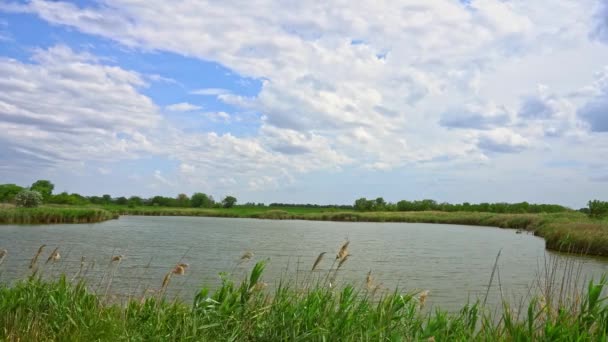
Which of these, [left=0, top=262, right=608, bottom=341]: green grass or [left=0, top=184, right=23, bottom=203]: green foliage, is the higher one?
[left=0, top=184, right=23, bottom=203]: green foliage

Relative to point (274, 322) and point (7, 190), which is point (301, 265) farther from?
point (7, 190)

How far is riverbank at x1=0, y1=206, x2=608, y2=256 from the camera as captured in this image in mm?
25297

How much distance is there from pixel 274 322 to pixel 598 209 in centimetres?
4827

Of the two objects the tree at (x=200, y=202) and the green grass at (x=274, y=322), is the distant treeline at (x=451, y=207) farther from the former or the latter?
the green grass at (x=274, y=322)

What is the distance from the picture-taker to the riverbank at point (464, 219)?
2530 cm

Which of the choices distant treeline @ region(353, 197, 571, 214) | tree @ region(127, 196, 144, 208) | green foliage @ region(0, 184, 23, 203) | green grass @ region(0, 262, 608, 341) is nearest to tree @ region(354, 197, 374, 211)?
distant treeline @ region(353, 197, 571, 214)

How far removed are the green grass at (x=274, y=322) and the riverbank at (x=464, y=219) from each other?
1113 millimetres

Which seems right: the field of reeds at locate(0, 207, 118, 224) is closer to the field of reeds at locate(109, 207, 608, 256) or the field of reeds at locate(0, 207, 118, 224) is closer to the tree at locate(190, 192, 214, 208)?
the field of reeds at locate(109, 207, 608, 256)

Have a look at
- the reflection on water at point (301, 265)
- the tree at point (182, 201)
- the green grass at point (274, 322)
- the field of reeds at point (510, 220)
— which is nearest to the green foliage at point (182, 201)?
the tree at point (182, 201)

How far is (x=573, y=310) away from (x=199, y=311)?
461 centimetres

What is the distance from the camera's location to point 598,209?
4578cm

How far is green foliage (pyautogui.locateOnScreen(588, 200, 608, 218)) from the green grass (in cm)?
4554

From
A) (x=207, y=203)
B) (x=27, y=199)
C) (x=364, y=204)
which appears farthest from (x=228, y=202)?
(x=27, y=199)

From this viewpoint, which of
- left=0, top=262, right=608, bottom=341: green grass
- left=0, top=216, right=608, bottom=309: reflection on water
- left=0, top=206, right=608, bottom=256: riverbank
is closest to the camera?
left=0, top=262, right=608, bottom=341: green grass
